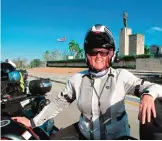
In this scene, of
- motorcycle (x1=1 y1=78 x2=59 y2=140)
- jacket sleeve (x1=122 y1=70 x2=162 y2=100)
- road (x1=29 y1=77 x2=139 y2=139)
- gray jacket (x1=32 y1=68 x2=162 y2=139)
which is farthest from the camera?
road (x1=29 y1=77 x2=139 y2=139)

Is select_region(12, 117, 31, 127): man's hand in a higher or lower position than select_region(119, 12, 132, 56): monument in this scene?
lower

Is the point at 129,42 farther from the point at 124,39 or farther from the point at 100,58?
the point at 100,58

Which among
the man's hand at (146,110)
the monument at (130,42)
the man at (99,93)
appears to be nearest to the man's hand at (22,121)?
the man at (99,93)

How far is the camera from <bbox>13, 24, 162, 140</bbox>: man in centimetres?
221

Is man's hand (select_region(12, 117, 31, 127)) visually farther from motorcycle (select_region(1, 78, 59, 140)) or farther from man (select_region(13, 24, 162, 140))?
motorcycle (select_region(1, 78, 59, 140))

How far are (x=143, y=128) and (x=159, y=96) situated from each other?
348mm

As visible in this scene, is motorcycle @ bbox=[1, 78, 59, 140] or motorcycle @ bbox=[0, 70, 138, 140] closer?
motorcycle @ bbox=[0, 70, 138, 140]

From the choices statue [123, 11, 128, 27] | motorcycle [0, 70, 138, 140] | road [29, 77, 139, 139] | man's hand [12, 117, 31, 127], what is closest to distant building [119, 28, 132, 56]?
statue [123, 11, 128, 27]

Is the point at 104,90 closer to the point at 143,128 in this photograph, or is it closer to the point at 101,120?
the point at 101,120

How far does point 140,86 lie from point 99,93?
342 mm

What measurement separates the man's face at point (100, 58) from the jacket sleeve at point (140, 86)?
192 mm

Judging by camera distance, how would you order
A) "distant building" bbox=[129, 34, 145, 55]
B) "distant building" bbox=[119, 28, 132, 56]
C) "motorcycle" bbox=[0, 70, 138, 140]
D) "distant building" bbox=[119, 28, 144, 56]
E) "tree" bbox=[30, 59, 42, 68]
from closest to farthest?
"motorcycle" bbox=[0, 70, 138, 140], "distant building" bbox=[129, 34, 145, 55], "distant building" bbox=[119, 28, 144, 56], "distant building" bbox=[119, 28, 132, 56], "tree" bbox=[30, 59, 42, 68]

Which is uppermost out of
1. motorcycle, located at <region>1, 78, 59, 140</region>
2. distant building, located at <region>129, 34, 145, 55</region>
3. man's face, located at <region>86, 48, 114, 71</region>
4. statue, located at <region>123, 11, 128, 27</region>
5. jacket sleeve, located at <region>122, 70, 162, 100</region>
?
statue, located at <region>123, 11, 128, 27</region>

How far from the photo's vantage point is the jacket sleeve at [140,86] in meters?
1.95
